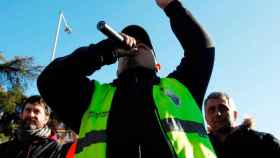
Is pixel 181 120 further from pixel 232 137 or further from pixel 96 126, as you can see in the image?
pixel 232 137

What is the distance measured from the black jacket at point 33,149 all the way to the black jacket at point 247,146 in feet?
5.21

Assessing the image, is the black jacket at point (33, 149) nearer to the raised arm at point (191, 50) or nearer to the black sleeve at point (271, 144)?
the black sleeve at point (271, 144)

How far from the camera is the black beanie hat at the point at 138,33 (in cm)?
265

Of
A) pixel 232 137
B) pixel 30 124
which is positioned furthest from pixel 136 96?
pixel 30 124

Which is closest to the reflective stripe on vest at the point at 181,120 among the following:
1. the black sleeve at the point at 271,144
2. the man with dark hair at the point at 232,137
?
the man with dark hair at the point at 232,137

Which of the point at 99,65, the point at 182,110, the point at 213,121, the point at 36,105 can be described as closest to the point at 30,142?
the point at 36,105

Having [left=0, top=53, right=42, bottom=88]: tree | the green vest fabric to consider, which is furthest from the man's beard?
[left=0, top=53, right=42, bottom=88]: tree

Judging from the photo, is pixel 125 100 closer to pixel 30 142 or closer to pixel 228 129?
pixel 228 129

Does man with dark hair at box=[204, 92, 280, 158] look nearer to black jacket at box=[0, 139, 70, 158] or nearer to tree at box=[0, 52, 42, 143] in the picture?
black jacket at box=[0, 139, 70, 158]

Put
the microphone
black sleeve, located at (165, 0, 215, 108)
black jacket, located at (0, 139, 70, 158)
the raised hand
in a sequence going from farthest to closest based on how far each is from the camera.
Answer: black jacket, located at (0, 139, 70, 158) → the raised hand → black sleeve, located at (165, 0, 215, 108) → the microphone

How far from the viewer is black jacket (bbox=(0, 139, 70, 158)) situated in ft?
13.7

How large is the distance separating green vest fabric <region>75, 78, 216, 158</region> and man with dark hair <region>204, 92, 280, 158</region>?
161 cm

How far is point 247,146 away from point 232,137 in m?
0.16

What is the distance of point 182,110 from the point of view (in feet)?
7.11
